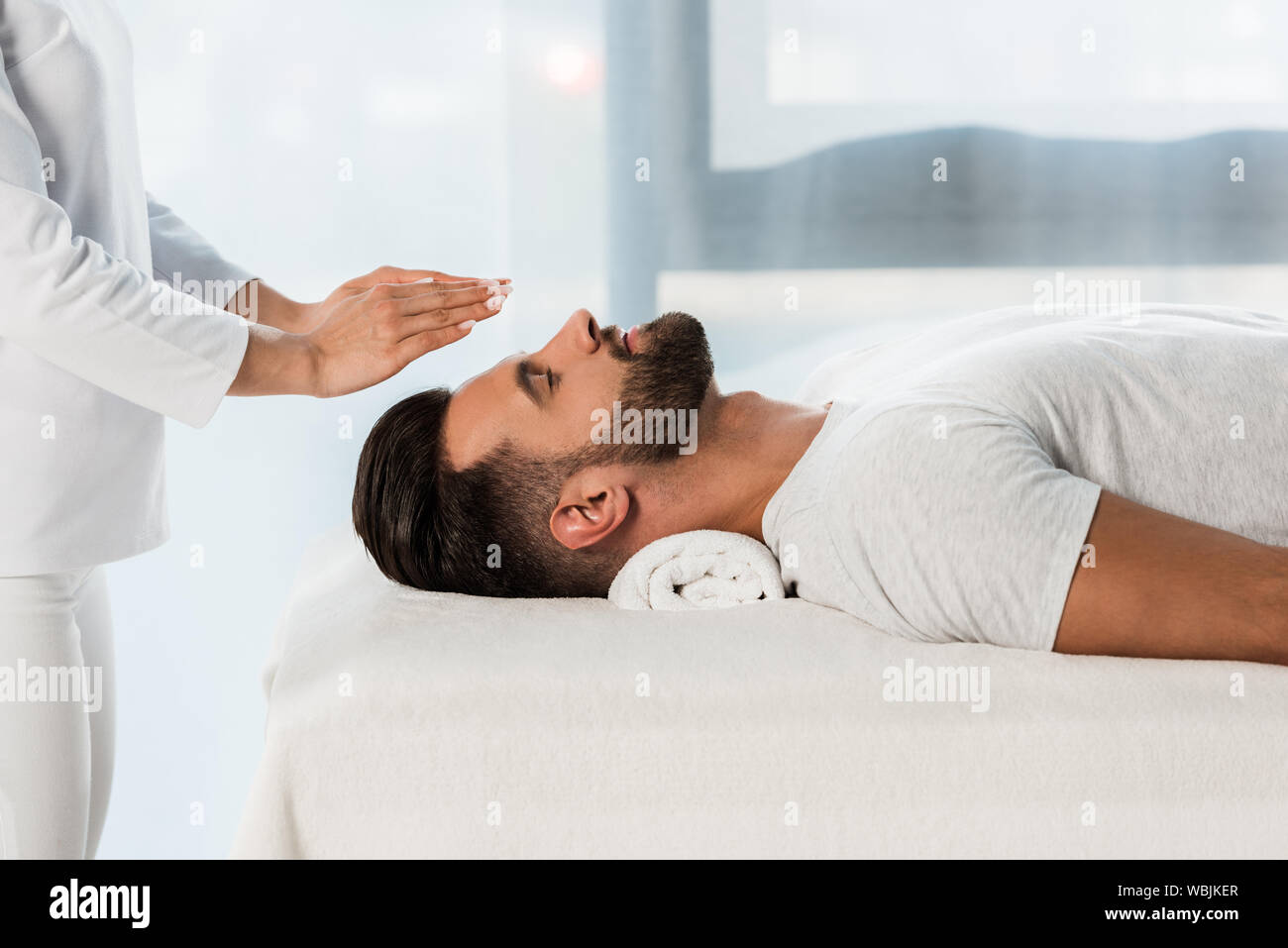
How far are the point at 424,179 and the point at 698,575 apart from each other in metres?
1.38

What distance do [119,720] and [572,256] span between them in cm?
135

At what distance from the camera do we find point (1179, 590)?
867mm

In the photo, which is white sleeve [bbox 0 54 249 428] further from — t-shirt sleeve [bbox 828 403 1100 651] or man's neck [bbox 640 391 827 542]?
t-shirt sleeve [bbox 828 403 1100 651]

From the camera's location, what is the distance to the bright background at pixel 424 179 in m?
2.10

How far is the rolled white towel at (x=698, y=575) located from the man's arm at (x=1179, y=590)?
0.33m

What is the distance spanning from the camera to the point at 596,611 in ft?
3.58

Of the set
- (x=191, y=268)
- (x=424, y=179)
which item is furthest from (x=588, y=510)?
(x=424, y=179)

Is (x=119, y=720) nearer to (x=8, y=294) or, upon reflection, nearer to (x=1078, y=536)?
(x=8, y=294)

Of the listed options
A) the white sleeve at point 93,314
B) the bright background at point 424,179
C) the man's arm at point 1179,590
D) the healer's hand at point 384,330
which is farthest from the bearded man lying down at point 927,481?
the bright background at point 424,179

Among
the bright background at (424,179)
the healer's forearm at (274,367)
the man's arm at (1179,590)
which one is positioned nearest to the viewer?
the man's arm at (1179,590)

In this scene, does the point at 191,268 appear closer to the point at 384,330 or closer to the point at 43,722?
the point at 384,330

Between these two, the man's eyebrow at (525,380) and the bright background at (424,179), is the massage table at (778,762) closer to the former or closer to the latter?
the man's eyebrow at (525,380)
